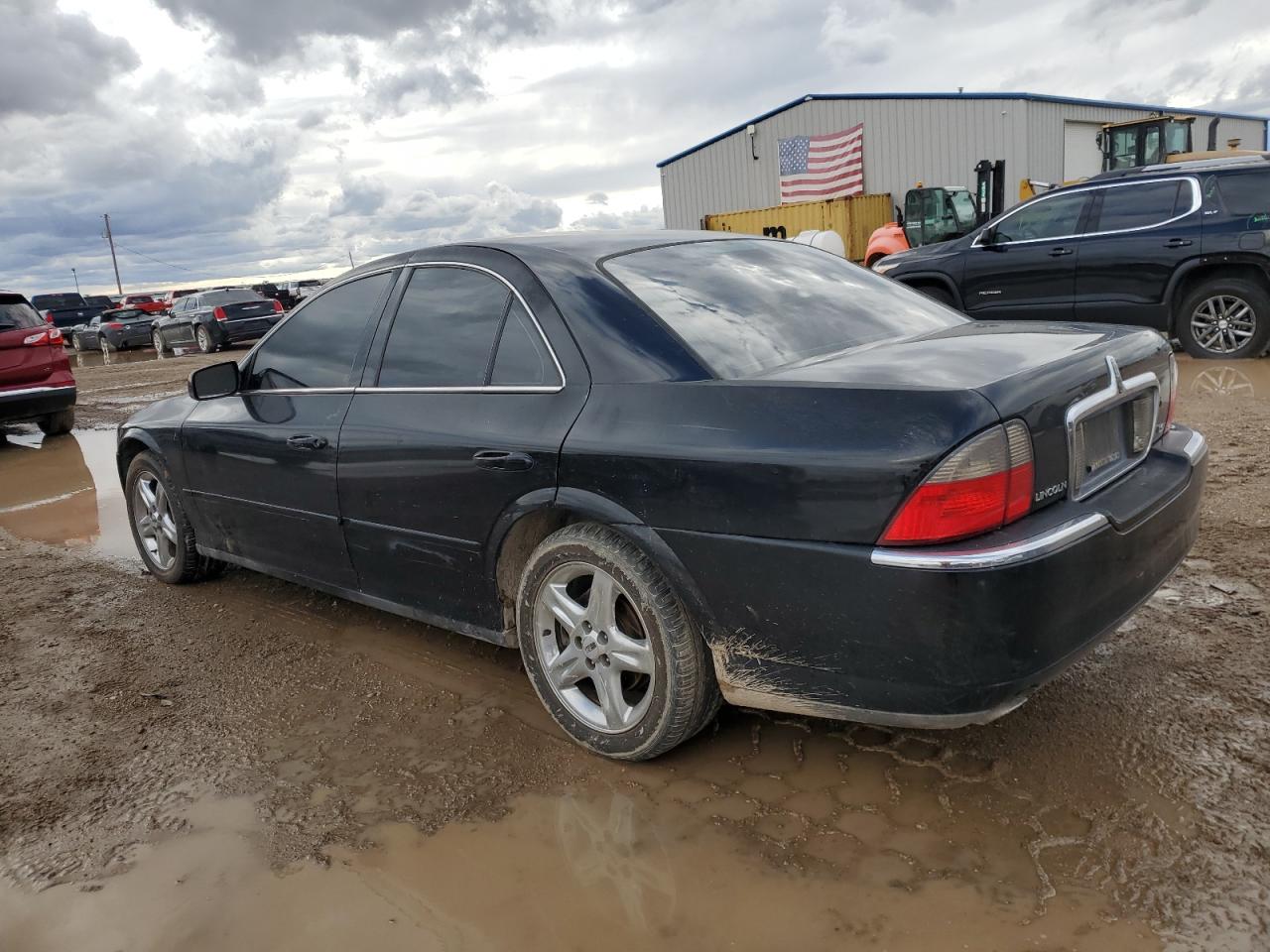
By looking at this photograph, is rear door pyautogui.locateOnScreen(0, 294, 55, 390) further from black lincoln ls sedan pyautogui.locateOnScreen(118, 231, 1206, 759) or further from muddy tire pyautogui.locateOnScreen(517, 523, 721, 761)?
muddy tire pyautogui.locateOnScreen(517, 523, 721, 761)

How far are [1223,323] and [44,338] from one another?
11397mm

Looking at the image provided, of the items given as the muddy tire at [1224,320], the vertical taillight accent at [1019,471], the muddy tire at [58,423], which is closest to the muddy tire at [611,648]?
the vertical taillight accent at [1019,471]

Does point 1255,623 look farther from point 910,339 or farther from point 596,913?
point 596,913

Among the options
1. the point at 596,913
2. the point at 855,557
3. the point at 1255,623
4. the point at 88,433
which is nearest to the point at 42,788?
the point at 596,913

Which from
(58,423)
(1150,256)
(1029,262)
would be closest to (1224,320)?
(1150,256)

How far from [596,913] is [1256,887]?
1.43 metres

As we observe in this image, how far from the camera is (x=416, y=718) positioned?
3252 millimetres

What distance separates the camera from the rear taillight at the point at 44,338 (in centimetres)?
996

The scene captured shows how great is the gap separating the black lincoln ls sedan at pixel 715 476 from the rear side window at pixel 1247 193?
6573 mm

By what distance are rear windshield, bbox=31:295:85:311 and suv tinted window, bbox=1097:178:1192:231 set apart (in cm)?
3336

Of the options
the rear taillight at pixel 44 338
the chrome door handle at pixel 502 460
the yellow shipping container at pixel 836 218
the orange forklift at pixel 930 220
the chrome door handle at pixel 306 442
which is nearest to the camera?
A: the chrome door handle at pixel 502 460

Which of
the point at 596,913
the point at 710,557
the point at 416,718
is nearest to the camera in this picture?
the point at 596,913

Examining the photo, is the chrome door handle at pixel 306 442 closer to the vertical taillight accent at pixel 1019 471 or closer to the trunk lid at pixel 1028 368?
the trunk lid at pixel 1028 368

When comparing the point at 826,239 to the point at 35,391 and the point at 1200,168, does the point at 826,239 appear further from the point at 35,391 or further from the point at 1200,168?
the point at 35,391
